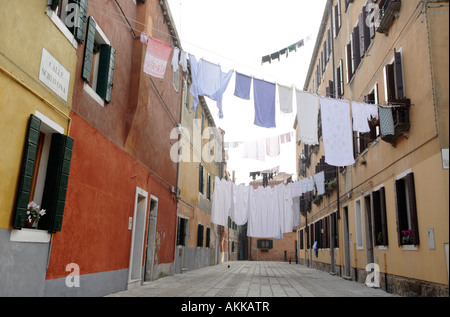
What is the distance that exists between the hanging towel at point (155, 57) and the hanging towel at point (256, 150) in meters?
8.20

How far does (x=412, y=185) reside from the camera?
774cm

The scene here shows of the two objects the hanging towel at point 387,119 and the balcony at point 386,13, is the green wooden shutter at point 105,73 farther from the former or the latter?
the balcony at point 386,13

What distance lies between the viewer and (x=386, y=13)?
8977 millimetres

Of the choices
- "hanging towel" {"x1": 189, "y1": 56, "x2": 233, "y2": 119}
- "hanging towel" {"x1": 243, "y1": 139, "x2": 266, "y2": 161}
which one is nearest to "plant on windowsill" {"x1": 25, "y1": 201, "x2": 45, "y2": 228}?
"hanging towel" {"x1": 189, "y1": 56, "x2": 233, "y2": 119}

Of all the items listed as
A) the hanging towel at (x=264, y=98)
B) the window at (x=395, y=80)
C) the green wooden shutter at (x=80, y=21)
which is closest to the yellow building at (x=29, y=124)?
the green wooden shutter at (x=80, y=21)

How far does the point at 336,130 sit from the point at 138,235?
5.96 metres

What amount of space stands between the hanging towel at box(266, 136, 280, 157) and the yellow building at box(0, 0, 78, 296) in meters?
10.4

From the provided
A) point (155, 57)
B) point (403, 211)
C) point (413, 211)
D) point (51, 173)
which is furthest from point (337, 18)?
point (51, 173)

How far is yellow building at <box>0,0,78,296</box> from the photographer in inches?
189

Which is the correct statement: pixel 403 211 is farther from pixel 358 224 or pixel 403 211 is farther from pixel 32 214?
pixel 32 214

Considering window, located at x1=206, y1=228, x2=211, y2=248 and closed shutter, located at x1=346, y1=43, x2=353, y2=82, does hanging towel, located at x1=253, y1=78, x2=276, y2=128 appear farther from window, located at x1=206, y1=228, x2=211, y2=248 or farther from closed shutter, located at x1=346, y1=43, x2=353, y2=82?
window, located at x1=206, y1=228, x2=211, y2=248

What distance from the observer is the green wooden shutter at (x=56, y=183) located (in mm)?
5809

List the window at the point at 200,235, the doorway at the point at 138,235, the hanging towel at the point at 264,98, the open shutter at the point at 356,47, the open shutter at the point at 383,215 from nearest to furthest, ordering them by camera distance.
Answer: the open shutter at the point at 383,215, the hanging towel at the point at 264,98, the doorway at the point at 138,235, the open shutter at the point at 356,47, the window at the point at 200,235
